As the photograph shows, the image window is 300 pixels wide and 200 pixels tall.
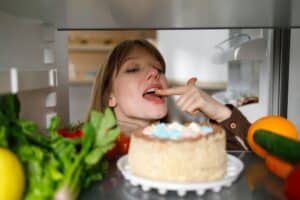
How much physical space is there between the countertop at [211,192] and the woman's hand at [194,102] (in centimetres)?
28

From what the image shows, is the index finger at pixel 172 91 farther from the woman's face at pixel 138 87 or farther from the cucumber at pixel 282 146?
the cucumber at pixel 282 146

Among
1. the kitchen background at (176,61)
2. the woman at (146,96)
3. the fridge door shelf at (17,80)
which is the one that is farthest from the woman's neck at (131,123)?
the kitchen background at (176,61)

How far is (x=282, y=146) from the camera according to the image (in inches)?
18.9

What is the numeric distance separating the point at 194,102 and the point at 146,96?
0.49 ft

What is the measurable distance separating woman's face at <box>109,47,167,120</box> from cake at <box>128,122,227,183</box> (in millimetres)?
406

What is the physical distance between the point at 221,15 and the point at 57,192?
0.57 m

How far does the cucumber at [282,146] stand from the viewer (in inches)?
18.4

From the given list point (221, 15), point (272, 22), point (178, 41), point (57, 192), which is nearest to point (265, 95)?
point (272, 22)

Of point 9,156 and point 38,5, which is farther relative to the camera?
point 38,5

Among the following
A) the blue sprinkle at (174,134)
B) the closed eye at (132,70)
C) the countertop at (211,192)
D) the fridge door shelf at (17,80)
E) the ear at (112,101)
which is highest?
the closed eye at (132,70)

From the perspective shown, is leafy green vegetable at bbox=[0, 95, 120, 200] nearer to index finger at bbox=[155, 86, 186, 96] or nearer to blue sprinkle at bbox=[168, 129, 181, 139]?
blue sprinkle at bbox=[168, 129, 181, 139]

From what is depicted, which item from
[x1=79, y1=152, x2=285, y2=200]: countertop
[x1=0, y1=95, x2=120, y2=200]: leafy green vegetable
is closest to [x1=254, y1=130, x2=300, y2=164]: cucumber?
[x1=79, y1=152, x2=285, y2=200]: countertop

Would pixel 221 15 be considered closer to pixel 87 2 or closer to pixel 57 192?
pixel 87 2

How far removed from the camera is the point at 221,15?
2.64ft
